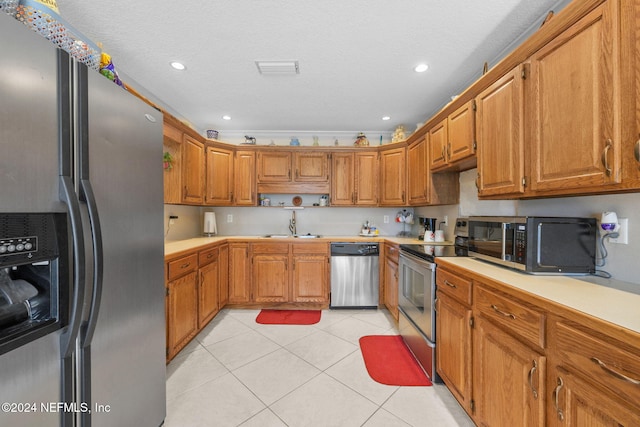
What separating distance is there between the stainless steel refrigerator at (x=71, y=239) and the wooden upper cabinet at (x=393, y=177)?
2795 millimetres

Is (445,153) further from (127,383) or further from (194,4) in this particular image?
(127,383)

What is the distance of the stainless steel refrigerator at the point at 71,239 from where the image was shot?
2.21 ft

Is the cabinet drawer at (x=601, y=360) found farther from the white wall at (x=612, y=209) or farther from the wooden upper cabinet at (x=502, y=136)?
the wooden upper cabinet at (x=502, y=136)

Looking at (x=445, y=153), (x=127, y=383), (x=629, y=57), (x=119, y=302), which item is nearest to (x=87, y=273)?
(x=119, y=302)

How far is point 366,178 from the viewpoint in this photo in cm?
343

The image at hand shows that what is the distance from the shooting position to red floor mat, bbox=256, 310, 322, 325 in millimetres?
2746

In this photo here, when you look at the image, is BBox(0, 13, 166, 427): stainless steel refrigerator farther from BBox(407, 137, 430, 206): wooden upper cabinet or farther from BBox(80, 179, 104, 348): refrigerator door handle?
BBox(407, 137, 430, 206): wooden upper cabinet

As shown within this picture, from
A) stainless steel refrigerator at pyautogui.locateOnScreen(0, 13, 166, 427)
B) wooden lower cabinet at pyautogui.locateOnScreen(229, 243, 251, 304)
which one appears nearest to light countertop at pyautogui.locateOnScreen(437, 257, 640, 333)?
stainless steel refrigerator at pyautogui.locateOnScreen(0, 13, 166, 427)

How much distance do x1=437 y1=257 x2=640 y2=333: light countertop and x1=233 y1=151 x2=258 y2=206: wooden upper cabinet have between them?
284 cm

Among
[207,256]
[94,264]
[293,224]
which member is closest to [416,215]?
[293,224]

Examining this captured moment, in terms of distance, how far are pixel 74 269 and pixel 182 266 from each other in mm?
1359

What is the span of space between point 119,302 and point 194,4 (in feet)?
5.74

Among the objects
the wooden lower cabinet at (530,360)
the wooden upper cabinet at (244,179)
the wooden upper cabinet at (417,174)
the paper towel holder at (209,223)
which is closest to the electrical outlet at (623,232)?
the wooden lower cabinet at (530,360)

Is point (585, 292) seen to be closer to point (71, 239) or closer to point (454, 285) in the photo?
point (454, 285)
